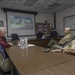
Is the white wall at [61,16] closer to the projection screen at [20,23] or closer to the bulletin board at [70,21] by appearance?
the bulletin board at [70,21]

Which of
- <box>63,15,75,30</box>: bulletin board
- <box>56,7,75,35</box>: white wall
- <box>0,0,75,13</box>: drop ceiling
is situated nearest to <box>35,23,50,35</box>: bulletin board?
<box>56,7,75,35</box>: white wall

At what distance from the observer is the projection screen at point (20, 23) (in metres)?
6.27

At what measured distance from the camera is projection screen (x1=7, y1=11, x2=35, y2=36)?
6.27 m

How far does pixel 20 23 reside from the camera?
262 inches

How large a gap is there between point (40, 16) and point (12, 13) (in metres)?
1.98

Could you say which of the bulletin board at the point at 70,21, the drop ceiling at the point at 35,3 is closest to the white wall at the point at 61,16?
the bulletin board at the point at 70,21

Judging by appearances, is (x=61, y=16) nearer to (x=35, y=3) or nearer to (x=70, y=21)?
(x=70, y=21)

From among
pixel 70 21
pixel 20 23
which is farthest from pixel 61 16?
pixel 20 23

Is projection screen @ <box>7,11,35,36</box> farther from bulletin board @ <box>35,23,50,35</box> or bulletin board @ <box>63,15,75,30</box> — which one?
bulletin board @ <box>63,15,75,30</box>

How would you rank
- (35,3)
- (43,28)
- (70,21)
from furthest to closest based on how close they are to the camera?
1. (43,28)
2. (70,21)
3. (35,3)

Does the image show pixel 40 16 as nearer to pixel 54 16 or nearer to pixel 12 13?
pixel 54 16

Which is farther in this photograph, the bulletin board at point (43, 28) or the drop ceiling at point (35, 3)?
the bulletin board at point (43, 28)

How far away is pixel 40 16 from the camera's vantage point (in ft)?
23.9

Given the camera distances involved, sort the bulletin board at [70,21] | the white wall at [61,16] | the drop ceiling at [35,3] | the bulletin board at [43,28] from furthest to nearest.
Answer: the bulletin board at [43,28], the white wall at [61,16], the bulletin board at [70,21], the drop ceiling at [35,3]
